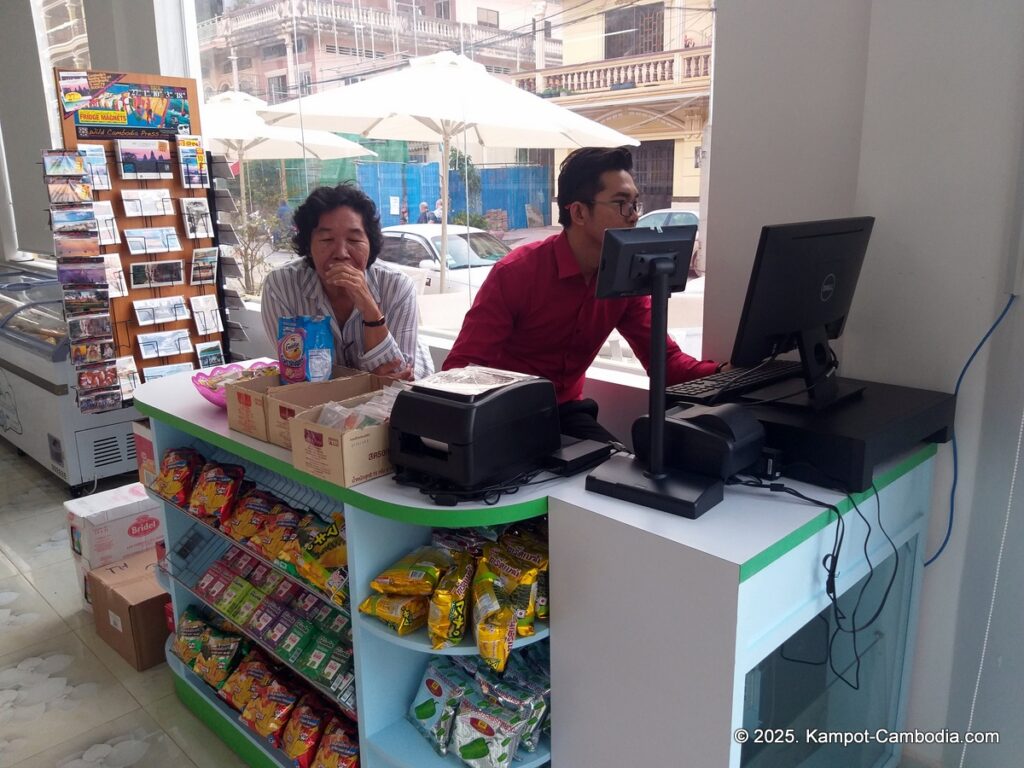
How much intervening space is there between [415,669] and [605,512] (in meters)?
0.74

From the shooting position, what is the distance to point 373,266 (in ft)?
9.35

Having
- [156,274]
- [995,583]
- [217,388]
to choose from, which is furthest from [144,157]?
[995,583]

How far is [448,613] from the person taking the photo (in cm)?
165

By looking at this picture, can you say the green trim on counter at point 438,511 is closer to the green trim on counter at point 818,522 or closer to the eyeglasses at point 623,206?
the green trim on counter at point 818,522

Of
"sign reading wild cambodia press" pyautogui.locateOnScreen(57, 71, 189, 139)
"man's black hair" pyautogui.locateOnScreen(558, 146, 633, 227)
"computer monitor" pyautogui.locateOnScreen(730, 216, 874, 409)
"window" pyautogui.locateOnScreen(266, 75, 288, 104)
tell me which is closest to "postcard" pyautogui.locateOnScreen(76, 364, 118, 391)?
"sign reading wild cambodia press" pyautogui.locateOnScreen(57, 71, 189, 139)

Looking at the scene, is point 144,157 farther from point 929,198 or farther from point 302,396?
point 929,198

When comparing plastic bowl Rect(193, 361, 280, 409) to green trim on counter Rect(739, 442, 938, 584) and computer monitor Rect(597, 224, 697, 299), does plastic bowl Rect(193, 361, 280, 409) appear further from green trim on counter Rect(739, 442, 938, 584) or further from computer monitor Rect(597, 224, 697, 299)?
green trim on counter Rect(739, 442, 938, 584)

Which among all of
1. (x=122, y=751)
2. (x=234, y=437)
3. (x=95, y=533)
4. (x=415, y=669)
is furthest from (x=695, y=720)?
(x=95, y=533)

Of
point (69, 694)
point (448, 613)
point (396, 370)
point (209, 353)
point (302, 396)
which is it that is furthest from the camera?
point (209, 353)

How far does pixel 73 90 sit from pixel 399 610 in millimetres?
3344

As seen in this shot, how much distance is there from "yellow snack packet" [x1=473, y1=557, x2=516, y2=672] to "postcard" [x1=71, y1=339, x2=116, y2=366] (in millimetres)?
3058

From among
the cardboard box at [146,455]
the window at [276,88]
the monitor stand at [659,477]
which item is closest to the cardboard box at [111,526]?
the cardboard box at [146,455]

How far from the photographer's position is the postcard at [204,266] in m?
4.23

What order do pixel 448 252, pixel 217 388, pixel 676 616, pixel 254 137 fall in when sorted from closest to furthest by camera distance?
1. pixel 676 616
2. pixel 217 388
3. pixel 448 252
4. pixel 254 137
